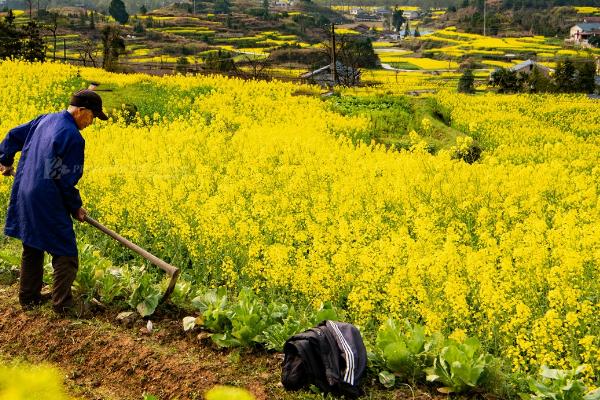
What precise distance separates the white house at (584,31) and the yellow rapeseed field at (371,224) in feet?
328

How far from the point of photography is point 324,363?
4160mm

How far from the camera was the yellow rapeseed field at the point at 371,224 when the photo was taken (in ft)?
16.7

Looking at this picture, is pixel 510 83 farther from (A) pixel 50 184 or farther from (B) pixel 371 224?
(A) pixel 50 184

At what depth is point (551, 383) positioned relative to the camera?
4.07 metres

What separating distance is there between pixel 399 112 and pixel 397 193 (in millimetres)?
Answer: 12635

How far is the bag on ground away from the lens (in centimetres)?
409

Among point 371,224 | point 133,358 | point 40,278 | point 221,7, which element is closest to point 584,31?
point 221,7

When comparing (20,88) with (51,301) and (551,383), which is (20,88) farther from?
(551,383)

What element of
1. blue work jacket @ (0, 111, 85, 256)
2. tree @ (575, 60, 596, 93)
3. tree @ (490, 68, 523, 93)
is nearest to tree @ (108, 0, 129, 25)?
tree @ (490, 68, 523, 93)

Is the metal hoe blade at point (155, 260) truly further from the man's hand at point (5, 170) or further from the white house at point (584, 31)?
the white house at point (584, 31)

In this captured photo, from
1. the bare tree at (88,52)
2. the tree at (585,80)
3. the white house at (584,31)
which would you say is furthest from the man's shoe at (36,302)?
the white house at (584,31)

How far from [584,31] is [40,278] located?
116654mm

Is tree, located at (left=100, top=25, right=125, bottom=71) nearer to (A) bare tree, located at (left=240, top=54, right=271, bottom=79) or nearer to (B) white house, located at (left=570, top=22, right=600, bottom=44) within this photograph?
(A) bare tree, located at (left=240, top=54, right=271, bottom=79)

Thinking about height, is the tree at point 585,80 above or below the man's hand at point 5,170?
above
